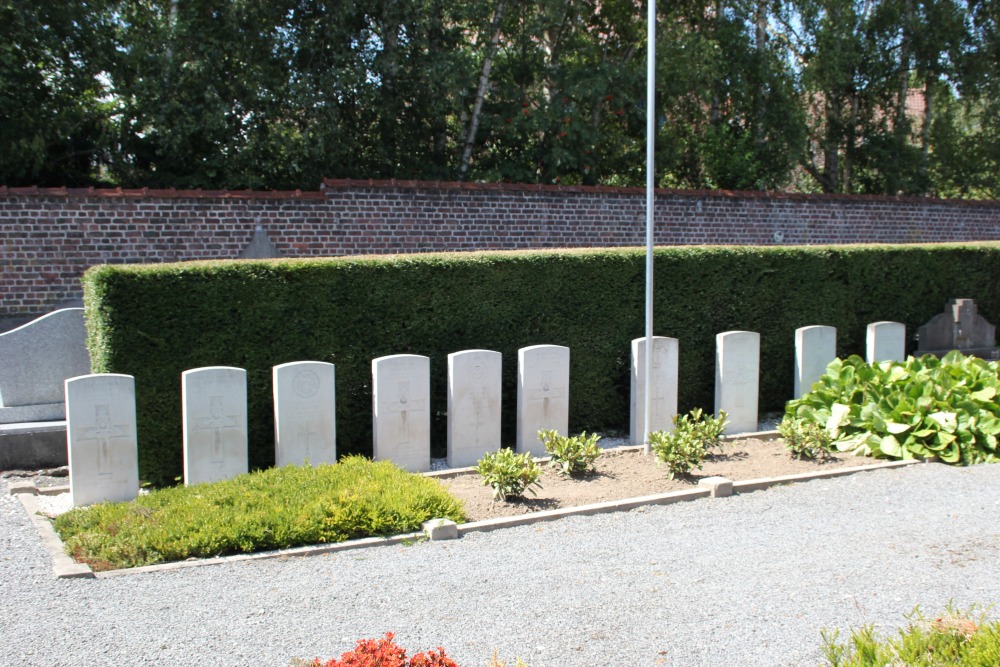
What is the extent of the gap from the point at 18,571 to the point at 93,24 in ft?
35.6

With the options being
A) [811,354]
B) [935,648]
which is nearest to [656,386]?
[811,354]

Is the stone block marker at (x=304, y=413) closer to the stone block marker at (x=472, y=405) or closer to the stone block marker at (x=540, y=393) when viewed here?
the stone block marker at (x=472, y=405)

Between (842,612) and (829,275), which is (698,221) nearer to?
(829,275)

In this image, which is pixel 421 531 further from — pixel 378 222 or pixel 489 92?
pixel 489 92

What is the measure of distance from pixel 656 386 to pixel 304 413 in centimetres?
336

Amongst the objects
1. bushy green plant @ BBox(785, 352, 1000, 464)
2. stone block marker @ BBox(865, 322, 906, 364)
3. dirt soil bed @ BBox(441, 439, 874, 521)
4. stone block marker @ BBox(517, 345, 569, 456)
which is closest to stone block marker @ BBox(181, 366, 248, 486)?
dirt soil bed @ BBox(441, 439, 874, 521)

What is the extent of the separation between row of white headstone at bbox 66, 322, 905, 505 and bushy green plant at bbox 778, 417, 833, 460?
1.20 metres

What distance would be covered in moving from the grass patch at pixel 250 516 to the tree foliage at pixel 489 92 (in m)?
8.28

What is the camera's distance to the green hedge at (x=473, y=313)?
7133mm

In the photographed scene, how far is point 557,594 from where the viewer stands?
4.60 m

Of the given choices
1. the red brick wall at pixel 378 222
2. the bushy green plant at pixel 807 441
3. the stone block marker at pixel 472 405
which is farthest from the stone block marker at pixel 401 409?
the red brick wall at pixel 378 222

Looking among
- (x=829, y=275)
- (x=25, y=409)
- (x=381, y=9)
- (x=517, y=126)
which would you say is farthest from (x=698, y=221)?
(x=25, y=409)

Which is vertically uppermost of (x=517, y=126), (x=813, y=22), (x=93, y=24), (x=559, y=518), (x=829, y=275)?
(x=813, y=22)

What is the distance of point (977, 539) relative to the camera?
554 centimetres
